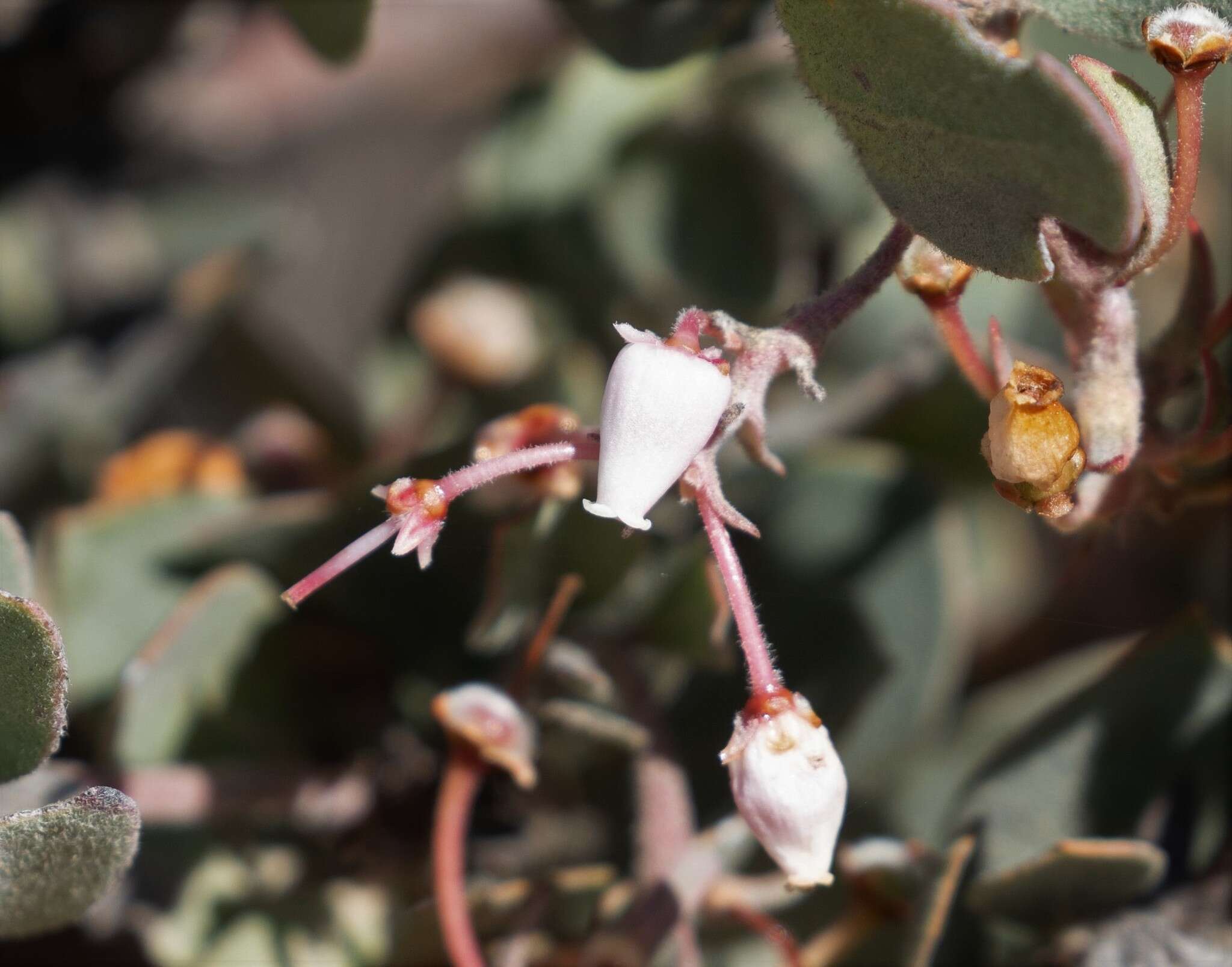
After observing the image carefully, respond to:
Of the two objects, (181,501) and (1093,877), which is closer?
(1093,877)

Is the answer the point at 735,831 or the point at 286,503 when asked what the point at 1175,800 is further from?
the point at 286,503

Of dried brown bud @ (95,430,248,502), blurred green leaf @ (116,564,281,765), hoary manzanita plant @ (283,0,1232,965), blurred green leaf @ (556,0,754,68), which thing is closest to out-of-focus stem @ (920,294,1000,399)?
hoary manzanita plant @ (283,0,1232,965)

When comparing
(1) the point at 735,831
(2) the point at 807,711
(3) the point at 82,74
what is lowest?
(1) the point at 735,831

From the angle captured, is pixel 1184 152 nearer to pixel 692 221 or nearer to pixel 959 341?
pixel 959 341

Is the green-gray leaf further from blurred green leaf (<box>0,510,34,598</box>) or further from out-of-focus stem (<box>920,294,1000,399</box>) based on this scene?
blurred green leaf (<box>0,510,34,598</box>)

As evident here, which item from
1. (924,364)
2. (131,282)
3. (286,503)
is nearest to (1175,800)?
(924,364)

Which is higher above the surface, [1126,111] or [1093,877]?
[1126,111]

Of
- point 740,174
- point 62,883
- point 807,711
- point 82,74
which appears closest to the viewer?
point 807,711
